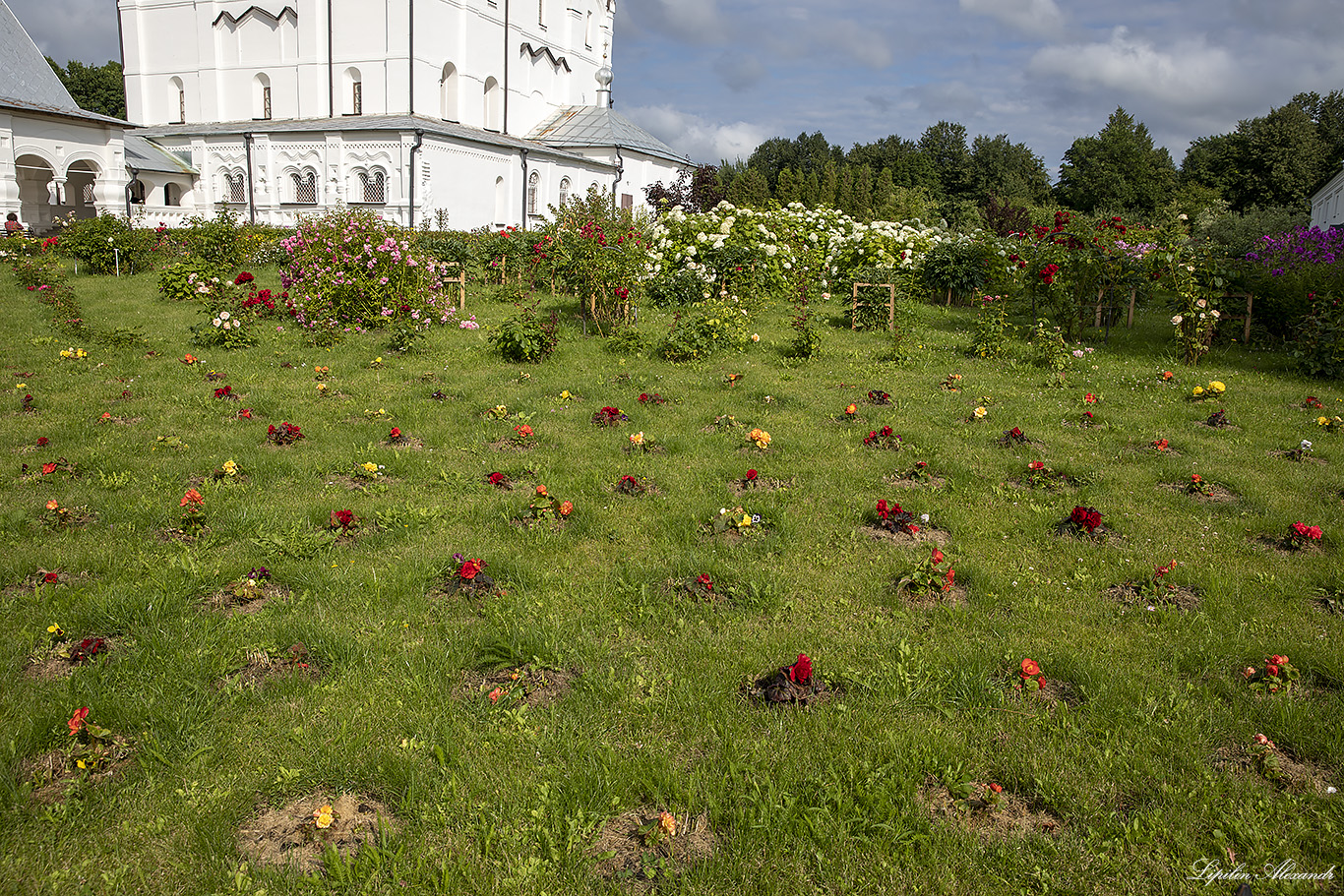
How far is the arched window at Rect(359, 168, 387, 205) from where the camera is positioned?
30516mm

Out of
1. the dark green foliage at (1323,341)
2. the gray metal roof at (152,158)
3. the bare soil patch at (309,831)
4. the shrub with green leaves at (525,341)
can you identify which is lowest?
the bare soil patch at (309,831)

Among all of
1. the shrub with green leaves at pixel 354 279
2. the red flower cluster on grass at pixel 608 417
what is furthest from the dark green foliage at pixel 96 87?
the red flower cluster on grass at pixel 608 417

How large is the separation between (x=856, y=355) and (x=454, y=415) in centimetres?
555

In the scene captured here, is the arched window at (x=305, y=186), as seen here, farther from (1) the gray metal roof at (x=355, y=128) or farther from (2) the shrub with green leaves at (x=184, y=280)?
(2) the shrub with green leaves at (x=184, y=280)

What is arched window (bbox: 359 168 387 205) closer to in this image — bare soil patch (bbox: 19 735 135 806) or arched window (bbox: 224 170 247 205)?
arched window (bbox: 224 170 247 205)

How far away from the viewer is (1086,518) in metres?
4.66

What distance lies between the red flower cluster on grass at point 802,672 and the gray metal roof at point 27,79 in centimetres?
2923

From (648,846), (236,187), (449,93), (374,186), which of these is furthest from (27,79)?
(648,846)

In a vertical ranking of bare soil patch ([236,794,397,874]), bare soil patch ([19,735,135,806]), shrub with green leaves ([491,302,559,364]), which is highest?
shrub with green leaves ([491,302,559,364])

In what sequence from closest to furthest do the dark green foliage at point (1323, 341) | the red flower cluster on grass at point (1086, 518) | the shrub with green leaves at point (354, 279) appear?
the red flower cluster on grass at point (1086, 518)
the dark green foliage at point (1323, 341)
the shrub with green leaves at point (354, 279)

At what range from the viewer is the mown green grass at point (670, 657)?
254cm

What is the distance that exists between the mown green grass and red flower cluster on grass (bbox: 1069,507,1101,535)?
159 mm

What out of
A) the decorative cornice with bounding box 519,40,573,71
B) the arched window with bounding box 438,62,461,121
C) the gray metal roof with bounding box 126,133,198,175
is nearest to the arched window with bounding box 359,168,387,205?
the arched window with bounding box 438,62,461,121

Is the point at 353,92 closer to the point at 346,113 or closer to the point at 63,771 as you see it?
the point at 346,113
